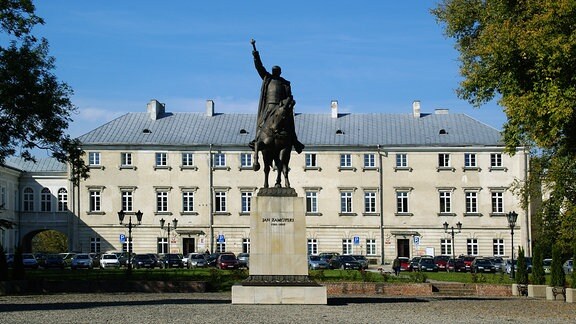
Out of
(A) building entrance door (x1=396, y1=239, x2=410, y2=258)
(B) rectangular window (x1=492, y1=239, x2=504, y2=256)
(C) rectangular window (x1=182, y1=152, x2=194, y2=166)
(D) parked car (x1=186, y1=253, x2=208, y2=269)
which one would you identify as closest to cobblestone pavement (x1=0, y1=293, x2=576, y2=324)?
(D) parked car (x1=186, y1=253, x2=208, y2=269)

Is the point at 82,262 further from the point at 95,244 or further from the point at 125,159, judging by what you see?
the point at 125,159

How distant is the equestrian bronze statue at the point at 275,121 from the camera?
28.0m

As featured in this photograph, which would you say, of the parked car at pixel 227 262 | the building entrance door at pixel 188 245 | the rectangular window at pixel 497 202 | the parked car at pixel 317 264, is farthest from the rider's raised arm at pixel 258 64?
the rectangular window at pixel 497 202

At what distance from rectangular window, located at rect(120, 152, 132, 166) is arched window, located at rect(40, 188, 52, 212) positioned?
35.6 ft

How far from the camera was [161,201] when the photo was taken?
3334 inches

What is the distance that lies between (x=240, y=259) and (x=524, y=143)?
38.5 m

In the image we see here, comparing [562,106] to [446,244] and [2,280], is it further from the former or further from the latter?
[446,244]

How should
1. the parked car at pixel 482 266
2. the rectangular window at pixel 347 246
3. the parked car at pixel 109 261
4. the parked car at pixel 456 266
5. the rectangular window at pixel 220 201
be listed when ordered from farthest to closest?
the rectangular window at pixel 347 246 → the rectangular window at pixel 220 201 → the parked car at pixel 109 261 → the parked car at pixel 456 266 → the parked car at pixel 482 266

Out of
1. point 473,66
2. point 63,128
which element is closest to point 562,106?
point 473,66

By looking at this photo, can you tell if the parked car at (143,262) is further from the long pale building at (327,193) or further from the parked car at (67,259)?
the long pale building at (327,193)

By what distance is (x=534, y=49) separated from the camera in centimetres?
2978

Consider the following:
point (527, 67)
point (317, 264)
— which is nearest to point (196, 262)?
point (317, 264)

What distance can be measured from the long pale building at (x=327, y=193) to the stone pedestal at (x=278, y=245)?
56401mm

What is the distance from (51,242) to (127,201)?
29651mm
